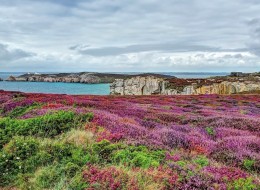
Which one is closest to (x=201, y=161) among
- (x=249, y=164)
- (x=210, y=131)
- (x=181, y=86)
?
(x=249, y=164)

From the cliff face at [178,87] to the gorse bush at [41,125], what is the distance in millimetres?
79492

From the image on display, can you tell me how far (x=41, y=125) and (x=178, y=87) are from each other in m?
91.2

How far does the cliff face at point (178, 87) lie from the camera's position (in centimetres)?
8700

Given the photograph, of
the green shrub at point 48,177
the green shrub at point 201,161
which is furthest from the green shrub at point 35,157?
the green shrub at point 201,161

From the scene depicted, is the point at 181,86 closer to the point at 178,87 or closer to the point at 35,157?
the point at 178,87

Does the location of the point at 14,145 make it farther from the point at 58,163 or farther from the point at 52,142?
the point at 58,163

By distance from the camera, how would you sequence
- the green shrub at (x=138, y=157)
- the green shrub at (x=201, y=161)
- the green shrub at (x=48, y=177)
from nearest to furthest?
the green shrub at (x=48, y=177) < the green shrub at (x=138, y=157) < the green shrub at (x=201, y=161)

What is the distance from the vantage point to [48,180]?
654 centimetres

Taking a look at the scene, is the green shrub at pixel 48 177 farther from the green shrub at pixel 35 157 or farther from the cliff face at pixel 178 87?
the cliff face at pixel 178 87

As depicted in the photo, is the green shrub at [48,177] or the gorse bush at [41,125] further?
the gorse bush at [41,125]

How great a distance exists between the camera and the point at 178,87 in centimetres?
9938

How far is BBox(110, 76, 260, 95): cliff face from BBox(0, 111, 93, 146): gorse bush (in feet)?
261

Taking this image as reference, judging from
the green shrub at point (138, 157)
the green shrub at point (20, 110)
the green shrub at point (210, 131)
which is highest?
the green shrub at point (20, 110)

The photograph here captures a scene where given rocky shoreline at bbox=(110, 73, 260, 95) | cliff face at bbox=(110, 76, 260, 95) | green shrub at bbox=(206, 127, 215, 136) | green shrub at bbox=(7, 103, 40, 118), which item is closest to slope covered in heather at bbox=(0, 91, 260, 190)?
green shrub at bbox=(206, 127, 215, 136)
